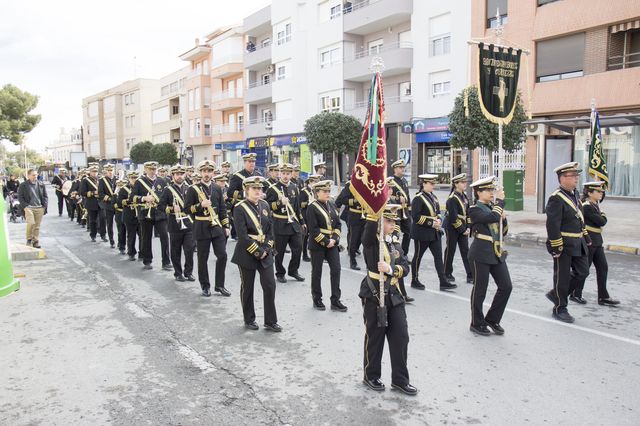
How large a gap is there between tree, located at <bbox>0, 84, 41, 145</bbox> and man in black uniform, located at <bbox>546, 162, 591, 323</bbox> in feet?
144

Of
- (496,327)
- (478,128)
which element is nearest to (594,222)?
(496,327)

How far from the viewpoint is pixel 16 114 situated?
4284 cm

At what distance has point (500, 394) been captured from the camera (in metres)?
4.55

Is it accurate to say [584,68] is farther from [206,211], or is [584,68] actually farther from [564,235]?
[206,211]

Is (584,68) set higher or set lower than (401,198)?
higher

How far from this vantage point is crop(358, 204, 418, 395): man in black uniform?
464cm

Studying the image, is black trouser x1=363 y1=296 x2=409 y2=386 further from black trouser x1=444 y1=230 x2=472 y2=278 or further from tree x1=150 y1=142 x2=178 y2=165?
tree x1=150 y1=142 x2=178 y2=165

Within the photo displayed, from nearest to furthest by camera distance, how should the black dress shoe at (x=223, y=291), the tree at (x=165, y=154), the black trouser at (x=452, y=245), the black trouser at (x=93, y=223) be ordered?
1. the black dress shoe at (x=223, y=291)
2. the black trouser at (x=452, y=245)
3. the black trouser at (x=93, y=223)
4. the tree at (x=165, y=154)

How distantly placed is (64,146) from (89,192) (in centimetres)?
11384

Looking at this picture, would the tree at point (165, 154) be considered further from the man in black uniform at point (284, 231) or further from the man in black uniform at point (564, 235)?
the man in black uniform at point (564, 235)

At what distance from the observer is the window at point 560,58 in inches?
884

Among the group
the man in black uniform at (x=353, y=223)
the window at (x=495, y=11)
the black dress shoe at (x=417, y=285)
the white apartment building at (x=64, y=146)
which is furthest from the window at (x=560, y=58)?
the white apartment building at (x=64, y=146)

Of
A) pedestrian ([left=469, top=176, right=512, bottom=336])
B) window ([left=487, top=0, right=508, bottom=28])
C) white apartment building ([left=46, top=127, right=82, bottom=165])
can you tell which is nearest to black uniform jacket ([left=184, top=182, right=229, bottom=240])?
pedestrian ([left=469, top=176, right=512, bottom=336])

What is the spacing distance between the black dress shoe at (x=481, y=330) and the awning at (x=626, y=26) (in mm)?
19051
